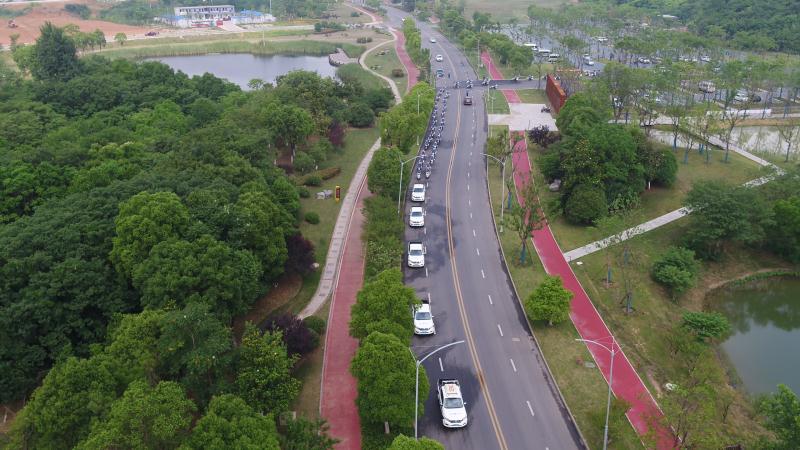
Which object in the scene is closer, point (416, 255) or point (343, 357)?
point (343, 357)

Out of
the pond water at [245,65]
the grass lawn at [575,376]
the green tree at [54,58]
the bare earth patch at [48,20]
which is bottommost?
Answer: the grass lawn at [575,376]

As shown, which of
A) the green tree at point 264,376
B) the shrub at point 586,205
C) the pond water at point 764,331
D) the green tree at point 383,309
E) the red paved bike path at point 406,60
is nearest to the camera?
the green tree at point 264,376

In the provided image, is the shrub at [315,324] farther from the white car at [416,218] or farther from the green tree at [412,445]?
the white car at [416,218]

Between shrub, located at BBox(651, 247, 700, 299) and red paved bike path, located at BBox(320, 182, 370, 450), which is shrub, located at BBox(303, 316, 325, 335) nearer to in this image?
red paved bike path, located at BBox(320, 182, 370, 450)

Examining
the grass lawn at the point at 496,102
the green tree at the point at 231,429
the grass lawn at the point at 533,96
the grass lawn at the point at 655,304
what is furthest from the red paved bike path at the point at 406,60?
the green tree at the point at 231,429

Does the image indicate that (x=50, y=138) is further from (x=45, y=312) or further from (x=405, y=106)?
(x=405, y=106)

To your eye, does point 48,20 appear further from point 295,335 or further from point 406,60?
point 295,335

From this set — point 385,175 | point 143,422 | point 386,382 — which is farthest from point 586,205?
point 143,422

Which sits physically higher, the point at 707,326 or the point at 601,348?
the point at 707,326
